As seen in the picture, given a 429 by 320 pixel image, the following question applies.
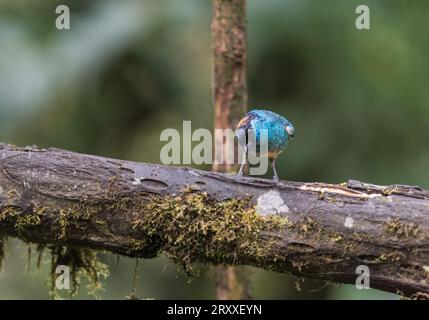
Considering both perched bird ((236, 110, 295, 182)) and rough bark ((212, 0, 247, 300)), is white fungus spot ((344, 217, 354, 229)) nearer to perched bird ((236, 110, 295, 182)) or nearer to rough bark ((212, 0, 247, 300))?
perched bird ((236, 110, 295, 182))

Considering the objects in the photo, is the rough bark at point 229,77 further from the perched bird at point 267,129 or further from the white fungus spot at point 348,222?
the white fungus spot at point 348,222

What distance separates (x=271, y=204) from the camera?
8.73ft

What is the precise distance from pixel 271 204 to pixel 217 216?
0.23 m

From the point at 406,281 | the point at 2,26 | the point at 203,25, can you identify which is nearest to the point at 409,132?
the point at 203,25

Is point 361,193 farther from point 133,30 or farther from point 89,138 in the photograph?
point 89,138

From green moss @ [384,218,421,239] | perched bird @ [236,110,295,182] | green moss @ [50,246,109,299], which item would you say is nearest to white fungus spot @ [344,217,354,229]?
green moss @ [384,218,421,239]

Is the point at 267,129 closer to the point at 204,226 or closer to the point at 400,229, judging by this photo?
the point at 204,226

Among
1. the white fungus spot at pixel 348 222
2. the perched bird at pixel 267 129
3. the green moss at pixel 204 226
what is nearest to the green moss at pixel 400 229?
the white fungus spot at pixel 348 222

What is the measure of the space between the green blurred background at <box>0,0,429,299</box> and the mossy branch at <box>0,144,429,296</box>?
213 cm

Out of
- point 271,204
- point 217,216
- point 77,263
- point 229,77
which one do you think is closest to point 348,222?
point 271,204

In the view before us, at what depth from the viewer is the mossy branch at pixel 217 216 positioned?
Result: 8.23 ft

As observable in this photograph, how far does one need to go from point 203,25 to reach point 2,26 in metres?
1.73

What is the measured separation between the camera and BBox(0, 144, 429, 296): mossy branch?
251cm

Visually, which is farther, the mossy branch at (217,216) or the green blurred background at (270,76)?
the green blurred background at (270,76)
